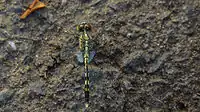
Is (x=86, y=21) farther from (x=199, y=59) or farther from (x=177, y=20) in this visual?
(x=199, y=59)

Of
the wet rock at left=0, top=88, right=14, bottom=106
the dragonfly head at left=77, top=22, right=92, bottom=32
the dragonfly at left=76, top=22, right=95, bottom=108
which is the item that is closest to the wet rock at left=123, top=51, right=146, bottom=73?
the dragonfly at left=76, top=22, right=95, bottom=108

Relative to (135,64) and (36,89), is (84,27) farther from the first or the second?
(36,89)

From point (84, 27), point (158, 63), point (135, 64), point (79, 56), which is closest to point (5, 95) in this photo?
point (79, 56)

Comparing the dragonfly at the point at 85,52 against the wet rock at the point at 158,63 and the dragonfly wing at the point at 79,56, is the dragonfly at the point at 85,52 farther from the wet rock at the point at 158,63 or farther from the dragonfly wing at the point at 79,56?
the wet rock at the point at 158,63

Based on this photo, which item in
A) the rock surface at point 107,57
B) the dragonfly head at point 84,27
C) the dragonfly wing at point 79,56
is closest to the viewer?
the rock surface at point 107,57

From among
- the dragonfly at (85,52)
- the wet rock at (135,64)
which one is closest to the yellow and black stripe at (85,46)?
the dragonfly at (85,52)

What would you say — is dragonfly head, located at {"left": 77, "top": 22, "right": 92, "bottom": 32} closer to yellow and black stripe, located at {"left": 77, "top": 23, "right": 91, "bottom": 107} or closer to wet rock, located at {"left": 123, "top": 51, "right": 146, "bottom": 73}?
yellow and black stripe, located at {"left": 77, "top": 23, "right": 91, "bottom": 107}

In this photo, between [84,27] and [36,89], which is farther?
[84,27]
